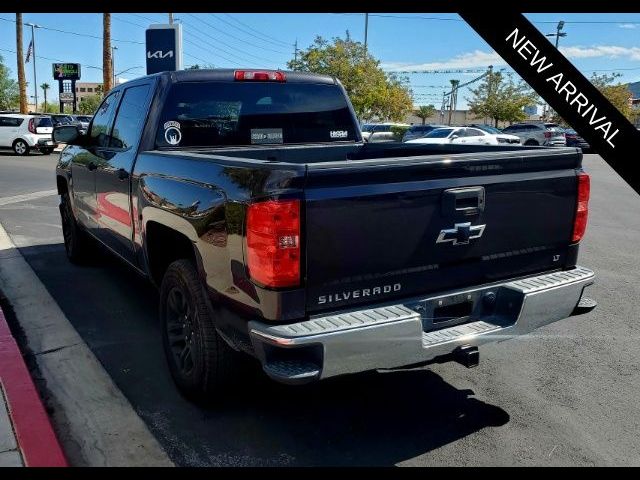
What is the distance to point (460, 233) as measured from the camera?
3057mm

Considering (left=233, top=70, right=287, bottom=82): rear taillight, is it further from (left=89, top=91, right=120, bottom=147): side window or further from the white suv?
the white suv

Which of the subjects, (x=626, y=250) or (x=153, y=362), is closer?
(x=153, y=362)

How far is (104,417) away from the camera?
336 centimetres

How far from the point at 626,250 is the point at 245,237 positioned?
6877 millimetres

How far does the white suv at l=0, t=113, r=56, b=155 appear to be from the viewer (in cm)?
2461

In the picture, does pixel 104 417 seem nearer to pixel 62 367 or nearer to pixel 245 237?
pixel 62 367

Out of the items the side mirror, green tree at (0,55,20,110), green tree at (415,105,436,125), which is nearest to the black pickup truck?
the side mirror

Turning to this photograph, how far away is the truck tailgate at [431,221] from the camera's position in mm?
2689

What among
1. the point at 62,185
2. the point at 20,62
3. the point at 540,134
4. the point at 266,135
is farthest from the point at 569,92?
the point at 20,62

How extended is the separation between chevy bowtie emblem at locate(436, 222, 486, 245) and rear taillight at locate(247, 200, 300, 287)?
83cm

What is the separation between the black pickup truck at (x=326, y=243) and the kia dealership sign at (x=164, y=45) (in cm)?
1026

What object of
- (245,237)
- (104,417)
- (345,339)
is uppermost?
(245,237)

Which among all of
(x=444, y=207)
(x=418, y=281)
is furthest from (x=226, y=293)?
(x=444, y=207)

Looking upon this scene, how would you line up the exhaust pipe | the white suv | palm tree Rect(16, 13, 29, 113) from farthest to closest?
1. palm tree Rect(16, 13, 29, 113)
2. the white suv
3. the exhaust pipe
